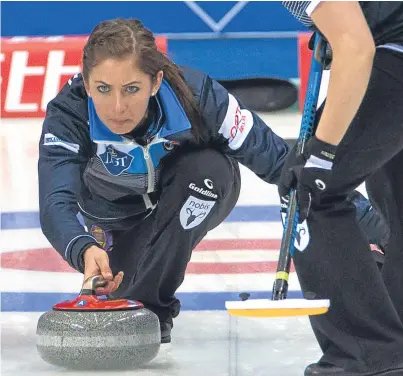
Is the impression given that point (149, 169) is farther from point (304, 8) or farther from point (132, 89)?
point (304, 8)

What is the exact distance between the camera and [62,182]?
8.93ft

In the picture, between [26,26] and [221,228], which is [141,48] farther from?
[26,26]

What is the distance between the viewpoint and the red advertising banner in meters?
7.32

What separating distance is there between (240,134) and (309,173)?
680mm

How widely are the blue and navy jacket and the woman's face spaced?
77 millimetres

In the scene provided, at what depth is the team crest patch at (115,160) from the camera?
287cm

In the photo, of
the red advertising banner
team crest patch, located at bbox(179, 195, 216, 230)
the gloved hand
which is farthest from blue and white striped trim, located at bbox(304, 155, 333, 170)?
the red advertising banner

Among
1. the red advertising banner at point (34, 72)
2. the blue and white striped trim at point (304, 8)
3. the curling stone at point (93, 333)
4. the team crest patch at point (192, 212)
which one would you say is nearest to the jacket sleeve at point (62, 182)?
the curling stone at point (93, 333)

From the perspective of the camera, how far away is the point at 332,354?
2389 mm

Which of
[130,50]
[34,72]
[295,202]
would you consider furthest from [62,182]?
[34,72]

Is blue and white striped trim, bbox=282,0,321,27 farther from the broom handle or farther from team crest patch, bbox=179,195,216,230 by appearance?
team crest patch, bbox=179,195,216,230

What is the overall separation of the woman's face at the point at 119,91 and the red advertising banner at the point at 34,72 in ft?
15.2

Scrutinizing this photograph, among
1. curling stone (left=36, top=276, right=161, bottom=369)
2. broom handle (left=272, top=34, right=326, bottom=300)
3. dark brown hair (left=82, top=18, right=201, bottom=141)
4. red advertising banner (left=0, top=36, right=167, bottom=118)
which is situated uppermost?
red advertising banner (left=0, top=36, right=167, bottom=118)

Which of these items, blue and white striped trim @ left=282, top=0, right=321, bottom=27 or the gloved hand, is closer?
blue and white striped trim @ left=282, top=0, right=321, bottom=27
